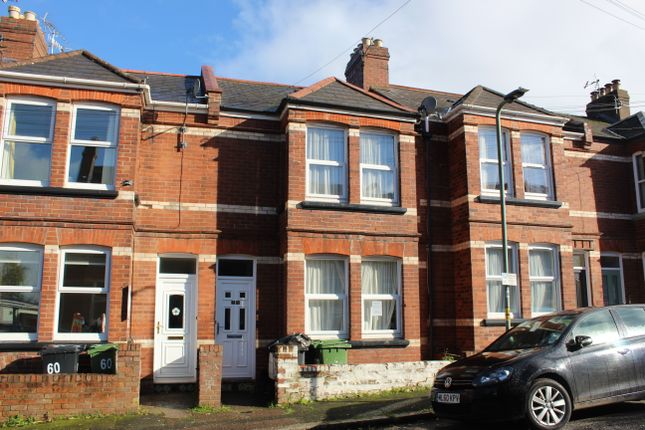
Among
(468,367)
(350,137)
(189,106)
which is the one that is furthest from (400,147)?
(468,367)

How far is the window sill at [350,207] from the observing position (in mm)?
12812

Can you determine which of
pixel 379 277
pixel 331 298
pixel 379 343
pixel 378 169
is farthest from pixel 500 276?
pixel 331 298

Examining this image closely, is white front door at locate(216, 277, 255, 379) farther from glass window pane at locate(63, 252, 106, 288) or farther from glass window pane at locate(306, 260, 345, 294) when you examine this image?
glass window pane at locate(63, 252, 106, 288)

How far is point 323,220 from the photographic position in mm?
12914

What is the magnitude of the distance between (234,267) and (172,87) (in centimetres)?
485

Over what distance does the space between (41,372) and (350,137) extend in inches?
316

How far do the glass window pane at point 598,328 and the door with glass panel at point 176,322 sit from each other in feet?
25.7

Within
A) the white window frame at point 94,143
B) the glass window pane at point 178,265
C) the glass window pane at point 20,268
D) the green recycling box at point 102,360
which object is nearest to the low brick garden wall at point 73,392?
the green recycling box at point 102,360

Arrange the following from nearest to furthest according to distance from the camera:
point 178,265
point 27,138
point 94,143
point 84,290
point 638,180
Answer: point 84,290 → point 27,138 → point 94,143 → point 178,265 → point 638,180

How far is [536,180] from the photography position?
14.8m

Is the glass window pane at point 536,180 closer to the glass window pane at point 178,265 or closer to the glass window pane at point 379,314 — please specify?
the glass window pane at point 379,314

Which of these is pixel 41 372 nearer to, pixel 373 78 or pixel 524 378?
pixel 524 378

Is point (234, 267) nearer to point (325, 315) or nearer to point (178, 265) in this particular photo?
point (178, 265)

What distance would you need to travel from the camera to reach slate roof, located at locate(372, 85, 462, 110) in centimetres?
1662
